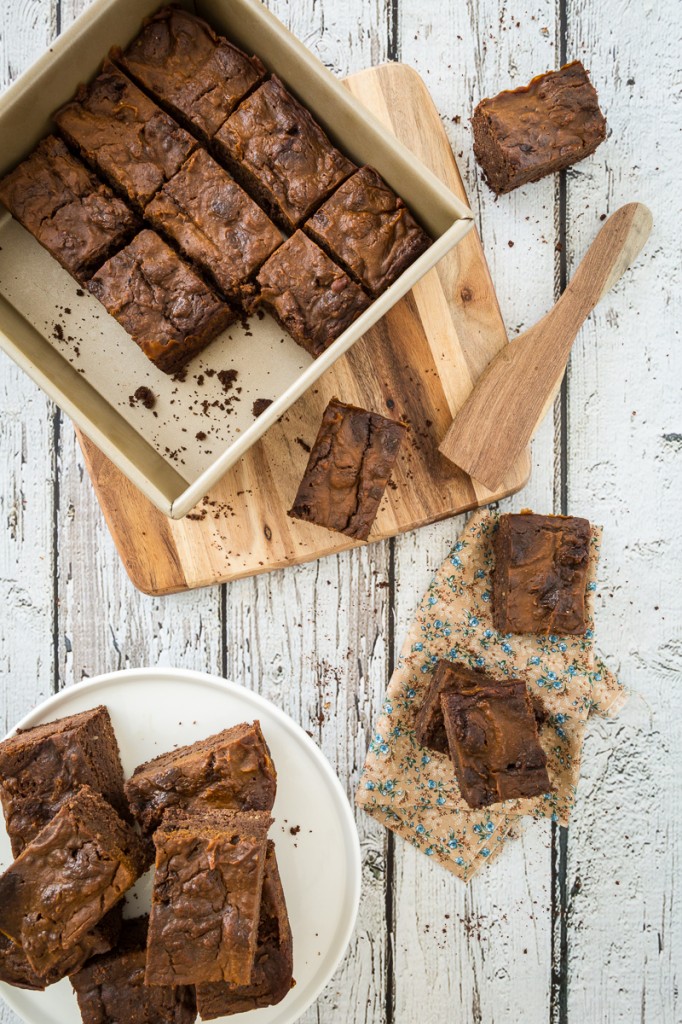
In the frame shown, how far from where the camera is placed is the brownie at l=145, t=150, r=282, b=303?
284cm

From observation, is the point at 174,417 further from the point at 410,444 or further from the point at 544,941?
the point at 544,941

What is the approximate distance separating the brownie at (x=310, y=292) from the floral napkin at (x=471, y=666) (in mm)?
945

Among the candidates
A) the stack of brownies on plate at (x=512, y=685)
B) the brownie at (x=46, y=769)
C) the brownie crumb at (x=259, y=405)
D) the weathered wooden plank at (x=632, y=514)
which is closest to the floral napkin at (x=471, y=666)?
the stack of brownies on plate at (x=512, y=685)

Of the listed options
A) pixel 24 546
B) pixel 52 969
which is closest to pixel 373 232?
pixel 24 546

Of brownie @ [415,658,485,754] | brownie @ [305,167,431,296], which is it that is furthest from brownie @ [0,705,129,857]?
brownie @ [305,167,431,296]

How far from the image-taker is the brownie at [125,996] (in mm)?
2756

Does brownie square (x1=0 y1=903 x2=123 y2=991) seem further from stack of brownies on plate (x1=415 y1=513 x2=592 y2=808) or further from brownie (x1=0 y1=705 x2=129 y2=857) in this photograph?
stack of brownies on plate (x1=415 y1=513 x2=592 y2=808)

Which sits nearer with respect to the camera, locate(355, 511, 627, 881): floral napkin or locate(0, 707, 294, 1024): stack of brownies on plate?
locate(0, 707, 294, 1024): stack of brownies on plate

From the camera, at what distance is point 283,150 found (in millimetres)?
2805

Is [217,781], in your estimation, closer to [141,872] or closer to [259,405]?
[141,872]

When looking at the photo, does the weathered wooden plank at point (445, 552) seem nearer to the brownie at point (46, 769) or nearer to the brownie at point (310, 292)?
the brownie at point (310, 292)

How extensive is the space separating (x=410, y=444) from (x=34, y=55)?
2.14m

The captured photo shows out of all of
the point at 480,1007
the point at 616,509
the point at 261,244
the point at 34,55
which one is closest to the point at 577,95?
the point at 261,244

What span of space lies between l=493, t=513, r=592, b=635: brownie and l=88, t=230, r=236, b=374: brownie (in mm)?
1362
